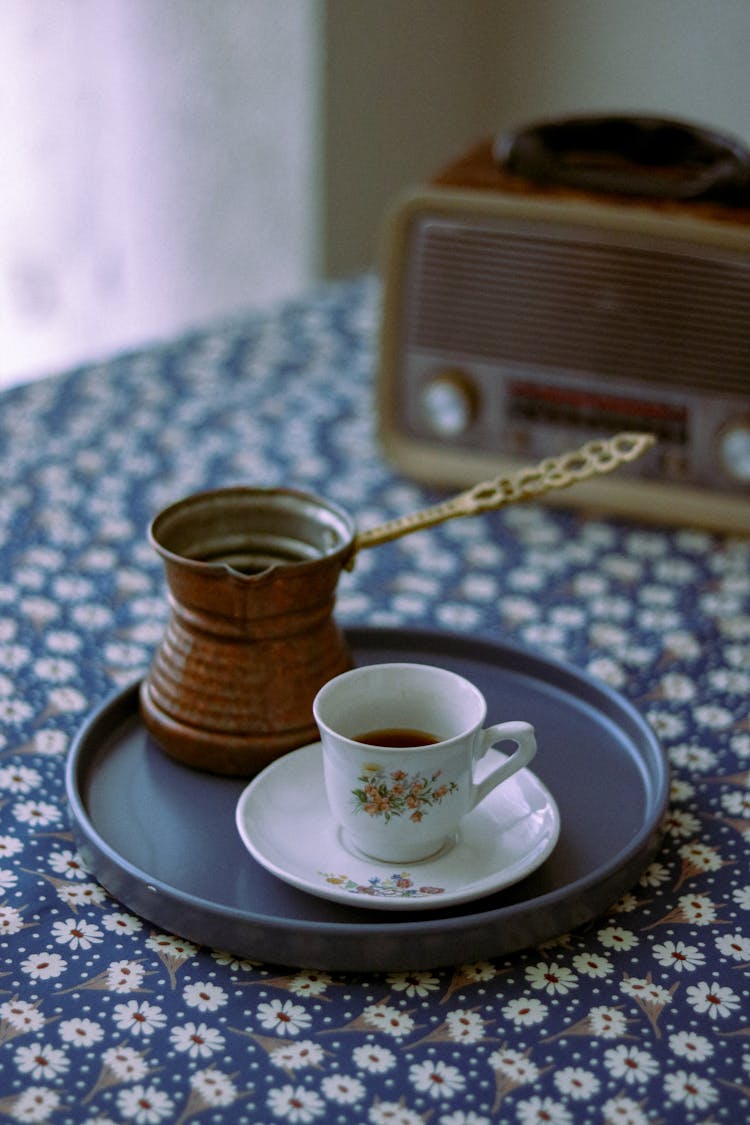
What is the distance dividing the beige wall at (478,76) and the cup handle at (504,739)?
2.04 meters

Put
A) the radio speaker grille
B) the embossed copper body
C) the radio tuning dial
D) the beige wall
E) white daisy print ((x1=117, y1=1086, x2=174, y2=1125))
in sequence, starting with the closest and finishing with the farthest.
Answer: white daisy print ((x1=117, y1=1086, x2=174, y2=1125)) → the embossed copper body → the radio speaker grille → the radio tuning dial → the beige wall

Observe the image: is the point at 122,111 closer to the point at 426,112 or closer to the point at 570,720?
the point at 426,112

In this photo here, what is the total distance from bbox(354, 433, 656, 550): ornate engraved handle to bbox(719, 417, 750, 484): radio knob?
391 mm

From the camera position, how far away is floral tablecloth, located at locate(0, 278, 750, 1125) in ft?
2.14

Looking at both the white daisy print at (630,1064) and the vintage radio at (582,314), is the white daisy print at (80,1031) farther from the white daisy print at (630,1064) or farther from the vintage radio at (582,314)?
the vintage radio at (582,314)

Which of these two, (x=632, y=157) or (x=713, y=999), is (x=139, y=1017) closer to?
(x=713, y=999)

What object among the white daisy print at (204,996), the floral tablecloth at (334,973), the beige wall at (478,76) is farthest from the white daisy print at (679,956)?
the beige wall at (478,76)

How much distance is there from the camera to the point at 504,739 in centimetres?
78

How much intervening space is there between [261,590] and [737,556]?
64 cm

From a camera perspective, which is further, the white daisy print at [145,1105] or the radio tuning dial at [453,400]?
the radio tuning dial at [453,400]

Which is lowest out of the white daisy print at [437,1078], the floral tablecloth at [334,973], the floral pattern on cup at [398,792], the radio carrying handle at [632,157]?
the floral tablecloth at [334,973]

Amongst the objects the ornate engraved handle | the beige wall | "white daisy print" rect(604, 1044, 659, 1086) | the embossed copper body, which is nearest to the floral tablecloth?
"white daisy print" rect(604, 1044, 659, 1086)

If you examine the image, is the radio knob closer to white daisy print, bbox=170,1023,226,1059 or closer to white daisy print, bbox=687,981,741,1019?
white daisy print, bbox=687,981,741,1019

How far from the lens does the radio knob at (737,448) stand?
4.16 feet
